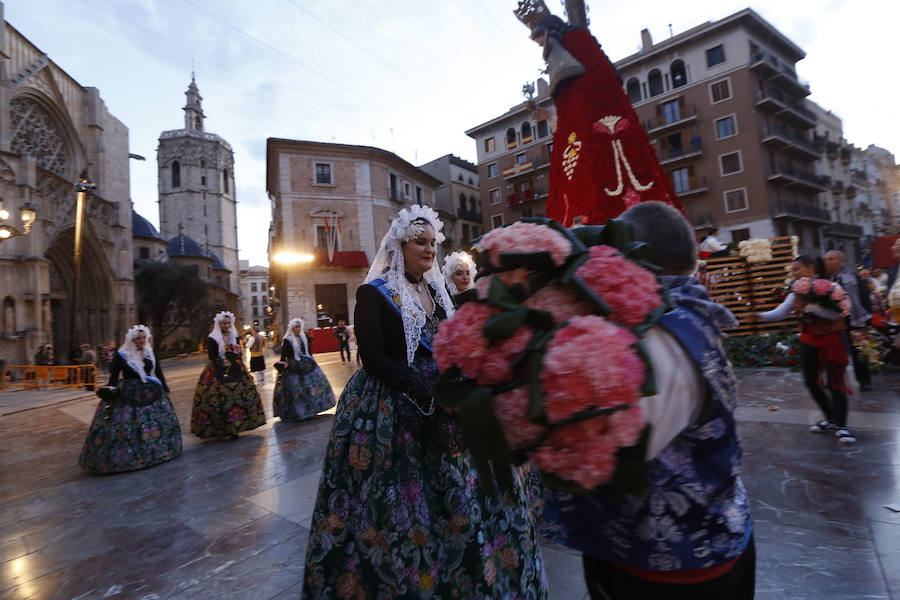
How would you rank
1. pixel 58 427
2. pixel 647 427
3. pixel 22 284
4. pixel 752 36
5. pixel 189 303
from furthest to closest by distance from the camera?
pixel 189 303 → pixel 752 36 → pixel 22 284 → pixel 58 427 → pixel 647 427

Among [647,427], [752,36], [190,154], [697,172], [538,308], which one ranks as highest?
[190,154]

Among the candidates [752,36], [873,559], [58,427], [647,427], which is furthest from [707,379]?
[752,36]

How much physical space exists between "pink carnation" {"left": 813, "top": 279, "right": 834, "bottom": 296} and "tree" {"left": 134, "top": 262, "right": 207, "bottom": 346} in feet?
133

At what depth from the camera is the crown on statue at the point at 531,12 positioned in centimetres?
707

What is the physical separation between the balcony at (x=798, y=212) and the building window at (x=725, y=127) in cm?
482

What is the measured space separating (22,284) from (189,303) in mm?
17216

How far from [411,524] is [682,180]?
101 feet

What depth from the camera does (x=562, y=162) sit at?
6.92m

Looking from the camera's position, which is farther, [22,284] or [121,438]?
[22,284]

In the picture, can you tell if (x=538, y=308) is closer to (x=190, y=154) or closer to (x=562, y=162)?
(x=562, y=162)

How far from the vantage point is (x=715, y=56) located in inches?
1031

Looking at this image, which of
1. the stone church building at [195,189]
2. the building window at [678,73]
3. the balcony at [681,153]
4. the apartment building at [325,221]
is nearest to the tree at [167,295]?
the apartment building at [325,221]

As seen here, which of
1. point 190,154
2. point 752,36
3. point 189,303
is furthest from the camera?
point 190,154

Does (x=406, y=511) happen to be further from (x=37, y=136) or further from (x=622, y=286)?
(x=37, y=136)
